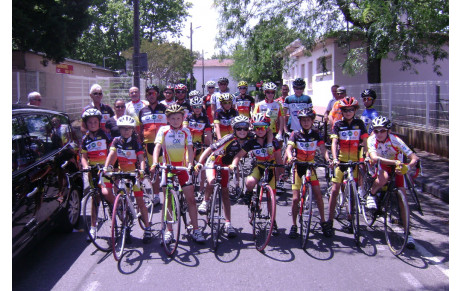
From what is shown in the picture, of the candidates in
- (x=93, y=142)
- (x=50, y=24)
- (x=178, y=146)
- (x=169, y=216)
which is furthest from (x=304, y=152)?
(x=50, y=24)

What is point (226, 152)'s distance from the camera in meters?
6.11

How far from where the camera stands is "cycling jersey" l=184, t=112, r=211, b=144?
827cm

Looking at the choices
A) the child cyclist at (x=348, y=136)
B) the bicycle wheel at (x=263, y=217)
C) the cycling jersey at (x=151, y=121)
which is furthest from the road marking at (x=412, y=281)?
the cycling jersey at (x=151, y=121)

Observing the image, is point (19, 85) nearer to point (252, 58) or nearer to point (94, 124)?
point (252, 58)

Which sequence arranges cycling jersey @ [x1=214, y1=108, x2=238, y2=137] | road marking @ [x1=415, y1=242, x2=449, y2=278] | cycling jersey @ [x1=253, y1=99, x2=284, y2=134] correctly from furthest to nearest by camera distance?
1. cycling jersey @ [x1=253, y1=99, x2=284, y2=134]
2. cycling jersey @ [x1=214, y1=108, x2=238, y2=137]
3. road marking @ [x1=415, y1=242, x2=449, y2=278]

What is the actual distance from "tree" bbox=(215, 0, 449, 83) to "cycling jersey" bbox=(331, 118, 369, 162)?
4150mm

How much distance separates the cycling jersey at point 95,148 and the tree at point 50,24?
33.1ft

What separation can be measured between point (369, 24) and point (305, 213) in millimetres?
8435

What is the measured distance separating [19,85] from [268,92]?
475 inches

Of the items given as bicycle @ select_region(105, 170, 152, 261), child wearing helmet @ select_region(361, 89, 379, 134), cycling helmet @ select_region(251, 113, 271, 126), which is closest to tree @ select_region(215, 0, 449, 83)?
child wearing helmet @ select_region(361, 89, 379, 134)

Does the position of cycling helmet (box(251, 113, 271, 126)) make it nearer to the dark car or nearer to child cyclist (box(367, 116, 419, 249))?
child cyclist (box(367, 116, 419, 249))

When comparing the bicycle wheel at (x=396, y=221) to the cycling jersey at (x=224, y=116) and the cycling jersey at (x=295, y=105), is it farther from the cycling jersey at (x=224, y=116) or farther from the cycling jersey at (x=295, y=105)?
the cycling jersey at (x=295, y=105)

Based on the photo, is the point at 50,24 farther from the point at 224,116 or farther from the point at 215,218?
the point at 215,218

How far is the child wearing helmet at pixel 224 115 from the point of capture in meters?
7.76
